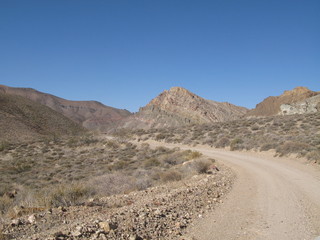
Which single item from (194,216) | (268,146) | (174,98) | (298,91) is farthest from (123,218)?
(298,91)

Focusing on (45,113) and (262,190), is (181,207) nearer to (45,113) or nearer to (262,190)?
(262,190)

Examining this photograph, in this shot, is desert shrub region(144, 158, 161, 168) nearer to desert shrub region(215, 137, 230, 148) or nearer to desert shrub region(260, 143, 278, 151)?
desert shrub region(260, 143, 278, 151)

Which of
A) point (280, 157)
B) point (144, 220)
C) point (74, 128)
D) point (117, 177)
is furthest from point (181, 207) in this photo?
point (74, 128)

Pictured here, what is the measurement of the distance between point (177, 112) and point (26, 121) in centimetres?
4277

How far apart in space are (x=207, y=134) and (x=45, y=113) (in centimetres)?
6994

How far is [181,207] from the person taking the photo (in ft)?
25.1

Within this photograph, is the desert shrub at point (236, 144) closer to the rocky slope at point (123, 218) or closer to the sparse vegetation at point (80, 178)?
the sparse vegetation at point (80, 178)

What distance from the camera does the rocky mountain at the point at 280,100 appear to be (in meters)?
79.0

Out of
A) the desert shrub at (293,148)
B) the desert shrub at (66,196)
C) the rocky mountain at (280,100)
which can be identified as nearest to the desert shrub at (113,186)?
the desert shrub at (66,196)

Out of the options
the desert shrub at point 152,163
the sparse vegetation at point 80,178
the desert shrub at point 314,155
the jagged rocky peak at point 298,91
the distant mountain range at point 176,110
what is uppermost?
the jagged rocky peak at point 298,91

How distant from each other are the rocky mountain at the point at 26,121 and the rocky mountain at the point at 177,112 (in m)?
21.1

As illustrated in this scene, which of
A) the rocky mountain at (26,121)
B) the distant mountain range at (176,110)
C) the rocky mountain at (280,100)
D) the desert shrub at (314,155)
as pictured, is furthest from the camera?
the rocky mountain at (280,100)

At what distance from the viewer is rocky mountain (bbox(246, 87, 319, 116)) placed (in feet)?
259

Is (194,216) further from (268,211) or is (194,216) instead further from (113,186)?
(113,186)
